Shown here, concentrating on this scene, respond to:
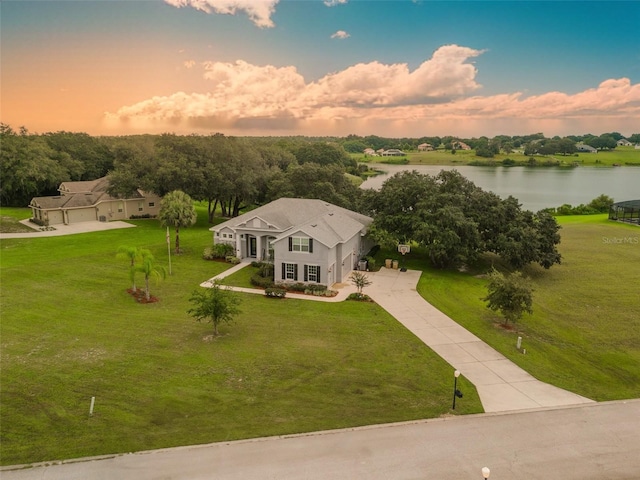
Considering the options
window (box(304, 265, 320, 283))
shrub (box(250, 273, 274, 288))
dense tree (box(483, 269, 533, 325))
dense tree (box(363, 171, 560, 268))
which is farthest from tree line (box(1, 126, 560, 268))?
shrub (box(250, 273, 274, 288))

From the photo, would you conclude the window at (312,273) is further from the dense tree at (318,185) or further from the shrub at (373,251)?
the dense tree at (318,185)

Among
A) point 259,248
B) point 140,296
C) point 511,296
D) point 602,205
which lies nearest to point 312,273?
point 259,248

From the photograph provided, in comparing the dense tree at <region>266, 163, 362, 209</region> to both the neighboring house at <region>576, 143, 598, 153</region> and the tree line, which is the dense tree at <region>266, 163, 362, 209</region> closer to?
the tree line

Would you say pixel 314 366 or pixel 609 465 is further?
pixel 314 366

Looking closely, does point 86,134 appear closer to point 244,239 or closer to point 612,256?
point 244,239

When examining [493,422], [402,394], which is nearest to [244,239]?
[402,394]

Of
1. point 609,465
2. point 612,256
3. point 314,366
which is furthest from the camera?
point 612,256

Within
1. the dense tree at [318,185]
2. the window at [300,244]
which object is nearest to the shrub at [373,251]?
the dense tree at [318,185]
